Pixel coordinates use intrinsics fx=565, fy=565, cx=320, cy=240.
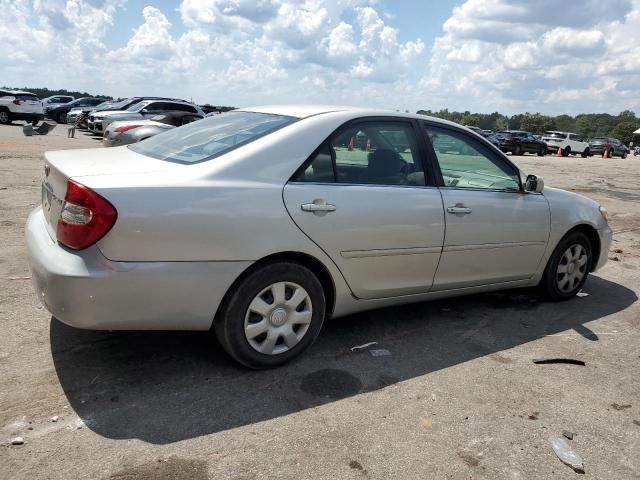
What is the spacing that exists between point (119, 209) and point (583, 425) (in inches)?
109

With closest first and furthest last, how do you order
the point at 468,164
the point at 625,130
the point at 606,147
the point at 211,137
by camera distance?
the point at 211,137, the point at 468,164, the point at 606,147, the point at 625,130

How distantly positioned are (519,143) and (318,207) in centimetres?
3453

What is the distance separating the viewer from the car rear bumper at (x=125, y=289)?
9.43 feet

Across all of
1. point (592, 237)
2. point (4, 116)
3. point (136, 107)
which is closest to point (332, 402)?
point (592, 237)

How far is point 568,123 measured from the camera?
151 m

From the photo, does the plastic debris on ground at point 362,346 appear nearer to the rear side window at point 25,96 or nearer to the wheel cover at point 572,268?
the wheel cover at point 572,268

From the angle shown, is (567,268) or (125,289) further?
(567,268)

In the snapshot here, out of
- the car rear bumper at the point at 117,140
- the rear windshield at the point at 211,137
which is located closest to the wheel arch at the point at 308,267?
the rear windshield at the point at 211,137

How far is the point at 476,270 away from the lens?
439 centimetres

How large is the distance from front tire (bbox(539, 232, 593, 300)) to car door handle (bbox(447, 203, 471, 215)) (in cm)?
133

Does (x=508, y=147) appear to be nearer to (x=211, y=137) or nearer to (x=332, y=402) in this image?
(x=211, y=137)

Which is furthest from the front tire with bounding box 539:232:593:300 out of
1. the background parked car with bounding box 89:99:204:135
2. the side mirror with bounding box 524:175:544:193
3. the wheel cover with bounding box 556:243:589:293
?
the background parked car with bounding box 89:99:204:135

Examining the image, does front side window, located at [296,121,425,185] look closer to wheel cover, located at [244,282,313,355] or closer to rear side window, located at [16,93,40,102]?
wheel cover, located at [244,282,313,355]

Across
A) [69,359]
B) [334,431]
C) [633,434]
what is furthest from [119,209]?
[633,434]
